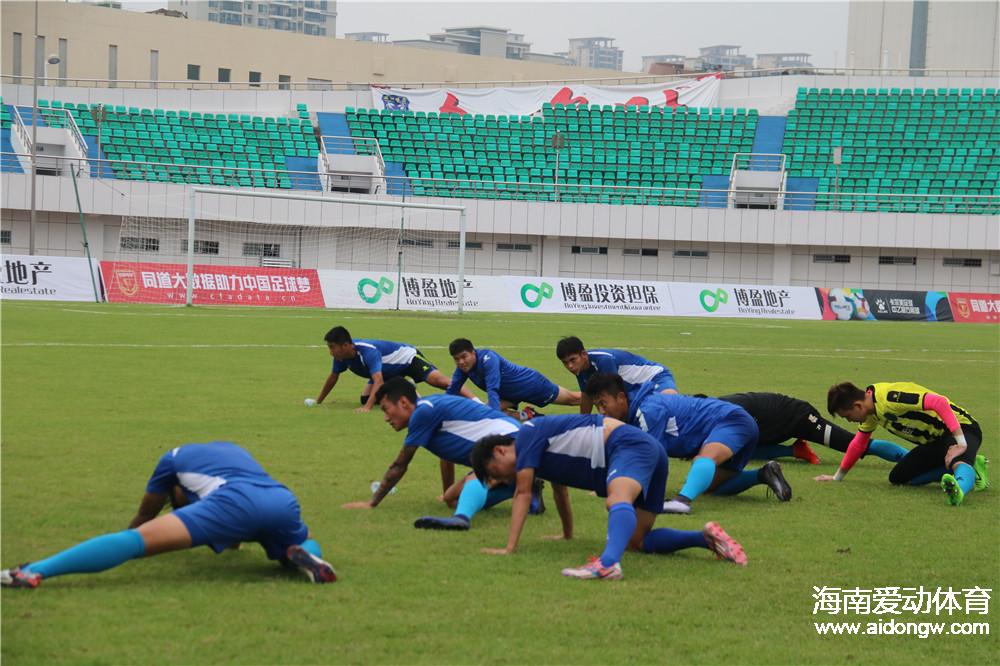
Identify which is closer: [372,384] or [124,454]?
[124,454]

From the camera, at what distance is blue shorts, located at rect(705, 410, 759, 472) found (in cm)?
1029

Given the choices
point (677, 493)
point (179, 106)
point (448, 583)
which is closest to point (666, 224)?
point (179, 106)

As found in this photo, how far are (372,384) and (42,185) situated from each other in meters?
37.7

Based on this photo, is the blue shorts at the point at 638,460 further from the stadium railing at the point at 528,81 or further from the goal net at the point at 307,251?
the stadium railing at the point at 528,81

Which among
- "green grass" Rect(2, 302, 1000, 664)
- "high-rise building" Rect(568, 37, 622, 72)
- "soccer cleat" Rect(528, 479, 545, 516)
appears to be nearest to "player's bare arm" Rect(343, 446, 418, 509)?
"green grass" Rect(2, 302, 1000, 664)

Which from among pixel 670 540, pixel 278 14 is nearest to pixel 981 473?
pixel 670 540

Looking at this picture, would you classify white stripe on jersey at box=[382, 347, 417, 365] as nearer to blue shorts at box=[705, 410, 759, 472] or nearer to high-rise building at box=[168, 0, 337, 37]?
blue shorts at box=[705, 410, 759, 472]

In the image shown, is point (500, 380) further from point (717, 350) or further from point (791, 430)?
point (717, 350)

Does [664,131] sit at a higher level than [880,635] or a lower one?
higher

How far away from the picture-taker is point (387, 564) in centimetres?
754

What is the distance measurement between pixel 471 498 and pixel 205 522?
8.94 ft

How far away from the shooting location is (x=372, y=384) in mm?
15453

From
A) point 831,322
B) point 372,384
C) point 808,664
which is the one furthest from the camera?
point 831,322

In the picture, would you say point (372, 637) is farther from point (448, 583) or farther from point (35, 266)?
point (35, 266)
